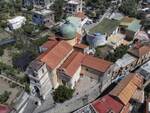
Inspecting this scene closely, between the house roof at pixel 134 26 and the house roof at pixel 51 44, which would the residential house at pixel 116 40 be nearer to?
the house roof at pixel 134 26

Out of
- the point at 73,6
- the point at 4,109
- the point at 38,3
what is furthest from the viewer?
the point at 38,3

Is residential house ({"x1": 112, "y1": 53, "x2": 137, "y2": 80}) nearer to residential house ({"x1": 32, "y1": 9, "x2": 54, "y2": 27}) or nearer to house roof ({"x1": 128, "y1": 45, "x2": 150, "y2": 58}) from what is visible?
house roof ({"x1": 128, "y1": 45, "x2": 150, "y2": 58})

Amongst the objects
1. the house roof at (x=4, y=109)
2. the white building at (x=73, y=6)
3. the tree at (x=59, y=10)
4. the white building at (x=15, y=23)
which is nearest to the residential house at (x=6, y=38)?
the white building at (x=15, y=23)

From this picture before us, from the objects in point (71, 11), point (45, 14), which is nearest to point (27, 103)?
point (45, 14)

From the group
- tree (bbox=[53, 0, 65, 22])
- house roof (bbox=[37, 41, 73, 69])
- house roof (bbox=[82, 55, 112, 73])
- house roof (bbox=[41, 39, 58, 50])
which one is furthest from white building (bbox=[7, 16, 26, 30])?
house roof (bbox=[82, 55, 112, 73])

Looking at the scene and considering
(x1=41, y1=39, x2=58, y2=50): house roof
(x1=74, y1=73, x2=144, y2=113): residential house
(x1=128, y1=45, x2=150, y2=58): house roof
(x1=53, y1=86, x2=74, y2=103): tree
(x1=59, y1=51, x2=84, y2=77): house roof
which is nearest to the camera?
(x1=74, y1=73, x2=144, y2=113): residential house

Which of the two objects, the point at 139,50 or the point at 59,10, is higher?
the point at 59,10

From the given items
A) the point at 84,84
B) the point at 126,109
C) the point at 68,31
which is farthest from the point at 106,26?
the point at 126,109

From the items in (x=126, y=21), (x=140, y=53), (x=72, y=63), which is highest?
(x=126, y=21)

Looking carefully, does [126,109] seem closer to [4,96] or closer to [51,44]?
[51,44]
